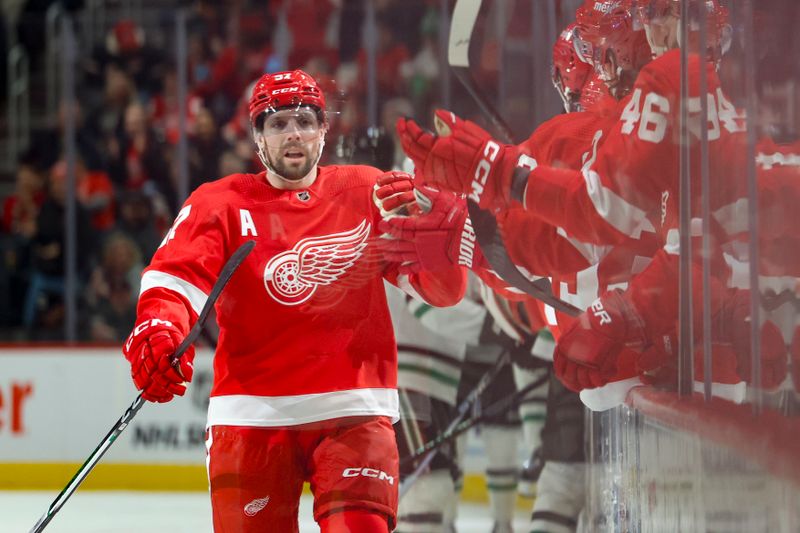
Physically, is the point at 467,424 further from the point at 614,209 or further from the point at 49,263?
the point at 49,263

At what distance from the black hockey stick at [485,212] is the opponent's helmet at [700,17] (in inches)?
18.4

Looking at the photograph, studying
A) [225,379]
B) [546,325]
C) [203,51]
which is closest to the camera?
[225,379]

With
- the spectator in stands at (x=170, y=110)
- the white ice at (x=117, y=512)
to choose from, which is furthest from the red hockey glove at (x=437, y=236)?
the spectator in stands at (x=170, y=110)

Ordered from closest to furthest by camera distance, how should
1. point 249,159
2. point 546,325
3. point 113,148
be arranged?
1. point 546,325
2. point 249,159
3. point 113,148

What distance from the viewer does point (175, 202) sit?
17.9ft

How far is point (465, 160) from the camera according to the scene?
2.51 m

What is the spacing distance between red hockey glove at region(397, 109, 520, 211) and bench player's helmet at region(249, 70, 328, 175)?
235mm

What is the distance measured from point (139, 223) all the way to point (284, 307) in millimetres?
3358

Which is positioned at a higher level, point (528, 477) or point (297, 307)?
point (297, 307)

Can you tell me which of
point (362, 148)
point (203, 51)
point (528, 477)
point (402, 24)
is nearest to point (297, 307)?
point (362, 148)

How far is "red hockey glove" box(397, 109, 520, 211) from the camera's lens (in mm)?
2459

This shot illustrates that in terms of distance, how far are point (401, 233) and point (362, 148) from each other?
32cm

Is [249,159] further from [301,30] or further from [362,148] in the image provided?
[362,148]

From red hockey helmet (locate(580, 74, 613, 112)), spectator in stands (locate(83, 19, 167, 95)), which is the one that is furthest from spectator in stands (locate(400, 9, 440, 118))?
spectator in stands (locate(83, 19, 167, 95))
